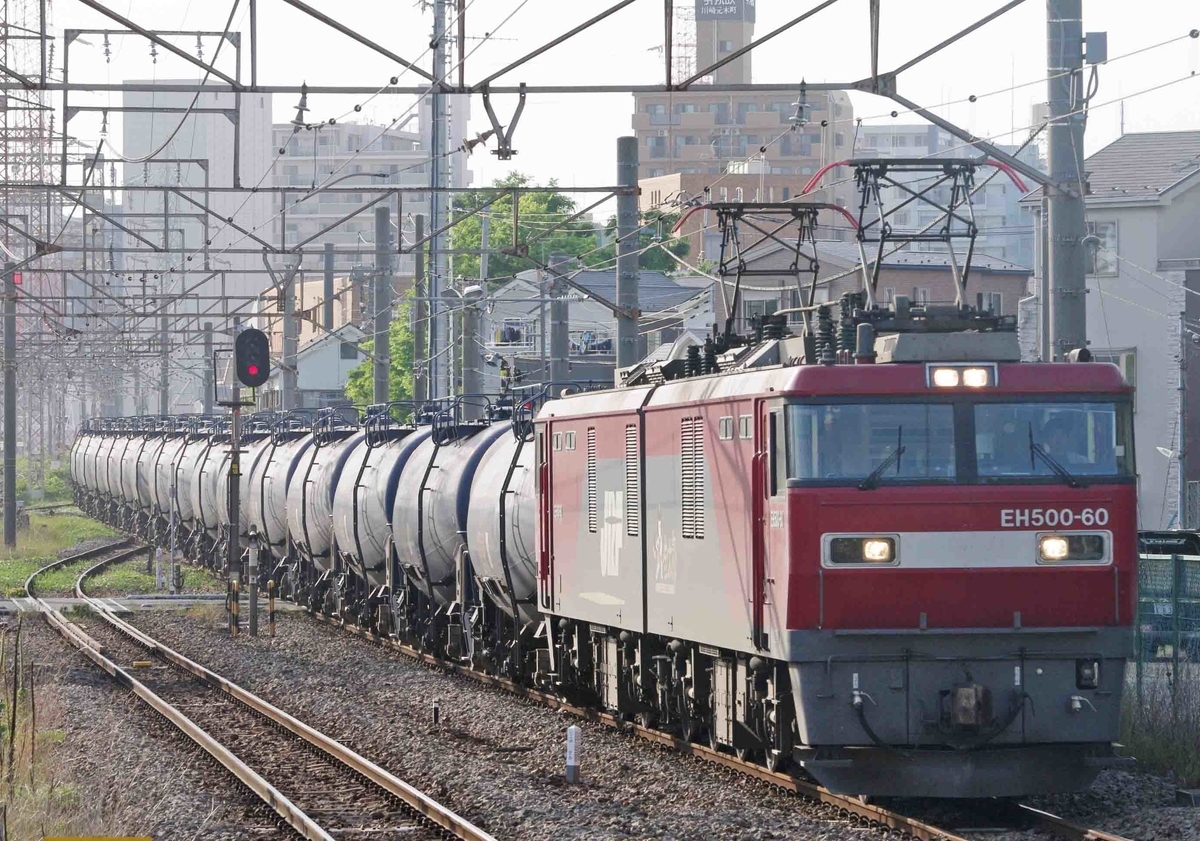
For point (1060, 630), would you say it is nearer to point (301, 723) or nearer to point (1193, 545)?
point (1193, 545)

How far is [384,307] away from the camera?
1480 inches

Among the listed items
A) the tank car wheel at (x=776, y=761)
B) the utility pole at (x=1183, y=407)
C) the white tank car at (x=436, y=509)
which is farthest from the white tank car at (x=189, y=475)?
the tank car wheel at (x=776, y=761)

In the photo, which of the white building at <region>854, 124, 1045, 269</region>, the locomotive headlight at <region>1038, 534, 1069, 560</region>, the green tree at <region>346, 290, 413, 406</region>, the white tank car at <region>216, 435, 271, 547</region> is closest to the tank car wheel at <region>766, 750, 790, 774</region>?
the locomotive headlight at <region>1038, 534, 1069, 560</region>

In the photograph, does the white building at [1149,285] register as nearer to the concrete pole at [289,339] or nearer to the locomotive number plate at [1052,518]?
the concrete pole at [289,339]

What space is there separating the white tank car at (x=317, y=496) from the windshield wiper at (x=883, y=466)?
17908 mm

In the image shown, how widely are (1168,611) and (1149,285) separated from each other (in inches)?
1003

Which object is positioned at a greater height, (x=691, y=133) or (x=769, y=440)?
(x=691, y=133)

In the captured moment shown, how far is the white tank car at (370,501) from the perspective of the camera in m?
25.1

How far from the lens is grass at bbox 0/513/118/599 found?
125 feet

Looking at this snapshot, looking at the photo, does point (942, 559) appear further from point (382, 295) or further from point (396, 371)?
point (396, 371)

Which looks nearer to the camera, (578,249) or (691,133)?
(578,249)

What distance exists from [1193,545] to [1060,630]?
5.63 metres

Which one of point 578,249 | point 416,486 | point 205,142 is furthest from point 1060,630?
point 205,142

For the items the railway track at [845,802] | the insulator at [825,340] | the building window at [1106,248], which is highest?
the building window at [1106,248]
